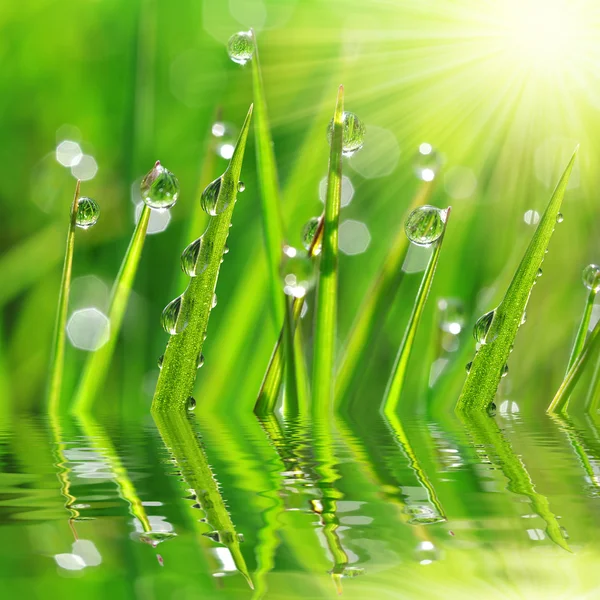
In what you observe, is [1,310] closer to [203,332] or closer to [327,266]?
[203,332]

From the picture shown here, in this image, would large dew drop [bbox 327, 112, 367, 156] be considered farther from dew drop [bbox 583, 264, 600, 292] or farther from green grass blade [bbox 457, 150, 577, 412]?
dew drop [bbox 583, 264, 600, 292]

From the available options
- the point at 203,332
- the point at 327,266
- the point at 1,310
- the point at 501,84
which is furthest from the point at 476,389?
the point at 1,310

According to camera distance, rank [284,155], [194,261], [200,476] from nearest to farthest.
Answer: [200,476] → [194,261] → [284,155]

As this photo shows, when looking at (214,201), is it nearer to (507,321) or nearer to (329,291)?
(329,291)

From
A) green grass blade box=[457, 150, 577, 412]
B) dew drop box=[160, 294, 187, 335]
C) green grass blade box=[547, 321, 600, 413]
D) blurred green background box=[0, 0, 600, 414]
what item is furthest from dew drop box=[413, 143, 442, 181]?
dew drop box=[160, 294, 187, 335]

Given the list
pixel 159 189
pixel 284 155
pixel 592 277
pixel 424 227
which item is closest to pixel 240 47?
pixel 284 155

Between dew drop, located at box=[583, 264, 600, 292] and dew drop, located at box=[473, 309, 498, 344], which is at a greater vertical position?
dew drop, located at box=[583, 264, 600, 292]

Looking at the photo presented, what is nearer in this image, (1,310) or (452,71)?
(1,310)
